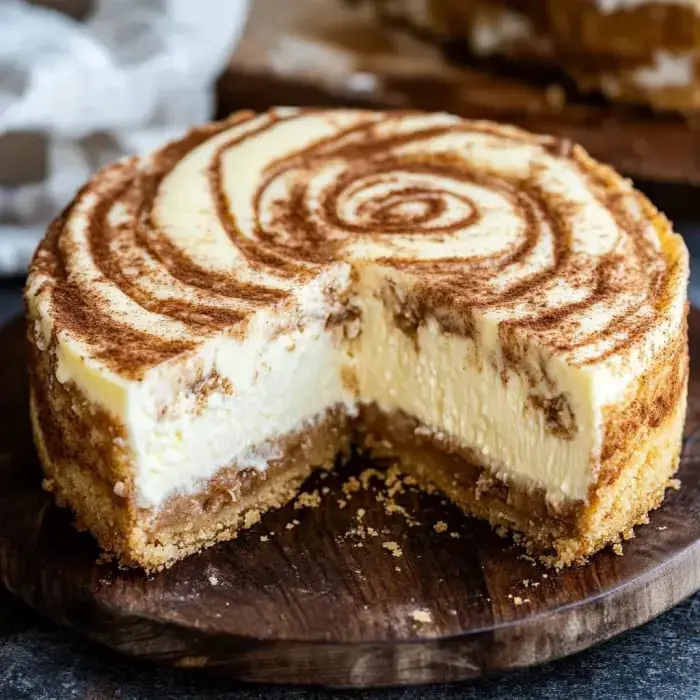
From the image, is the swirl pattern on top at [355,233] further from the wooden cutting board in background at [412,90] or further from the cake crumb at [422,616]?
the wooden cutting board in background at [412,90]

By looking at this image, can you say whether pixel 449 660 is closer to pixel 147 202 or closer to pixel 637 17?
pixel 147 202

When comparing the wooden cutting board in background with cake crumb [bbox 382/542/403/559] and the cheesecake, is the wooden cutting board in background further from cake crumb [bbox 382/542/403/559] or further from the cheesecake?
cake crumb [bbox 382/542/403/559]

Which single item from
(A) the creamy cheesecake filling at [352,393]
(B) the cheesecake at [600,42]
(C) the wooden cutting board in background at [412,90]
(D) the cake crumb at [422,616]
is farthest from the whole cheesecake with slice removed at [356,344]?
(B) the cheesecake at [600,42]

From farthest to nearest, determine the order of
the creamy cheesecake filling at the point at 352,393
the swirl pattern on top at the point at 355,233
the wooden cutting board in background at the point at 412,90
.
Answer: the wooden cutting board in background at the point at 412,90 < the swirl pattern on top at the point at 355,233 < the creamy cheesecake filling at the point at 352,393

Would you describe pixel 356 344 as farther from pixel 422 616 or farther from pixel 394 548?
pixel 422 616

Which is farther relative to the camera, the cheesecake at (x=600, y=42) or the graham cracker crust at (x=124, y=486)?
the cheesecake at (x=600, y=42)
